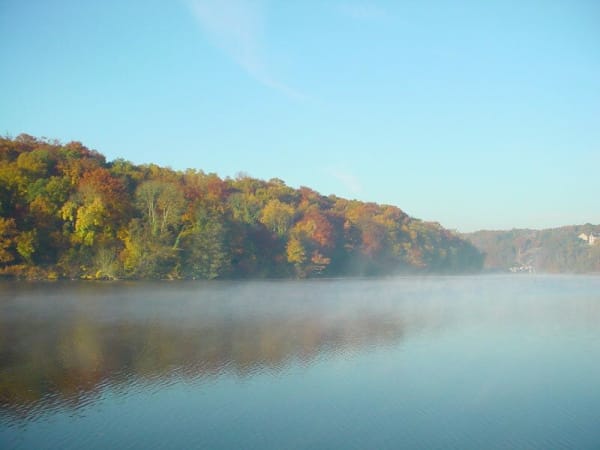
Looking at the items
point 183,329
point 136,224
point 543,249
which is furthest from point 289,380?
point 543,249

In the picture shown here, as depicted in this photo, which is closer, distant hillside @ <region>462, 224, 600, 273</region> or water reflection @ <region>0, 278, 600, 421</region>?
water reflection @ <region>0, 278, 600, 421</region>

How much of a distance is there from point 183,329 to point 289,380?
8135mm

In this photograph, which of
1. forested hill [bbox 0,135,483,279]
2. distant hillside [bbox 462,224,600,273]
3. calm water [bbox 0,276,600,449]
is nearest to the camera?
calm water [bbox 0,276,600,449]

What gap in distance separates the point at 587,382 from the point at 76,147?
49.3 meters

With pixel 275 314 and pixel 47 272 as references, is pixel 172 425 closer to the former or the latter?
pixel 275 314

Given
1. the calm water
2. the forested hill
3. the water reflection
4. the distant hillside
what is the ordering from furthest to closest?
the distant hillside → the forested hill → the water reflection → the calm water

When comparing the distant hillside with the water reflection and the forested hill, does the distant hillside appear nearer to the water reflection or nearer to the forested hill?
the forested hill

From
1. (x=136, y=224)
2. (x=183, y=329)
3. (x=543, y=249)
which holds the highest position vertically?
(x=543, y=249)

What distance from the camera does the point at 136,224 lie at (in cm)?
4725

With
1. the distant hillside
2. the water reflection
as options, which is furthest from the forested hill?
the distant hillside

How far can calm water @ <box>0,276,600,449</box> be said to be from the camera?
9.63m

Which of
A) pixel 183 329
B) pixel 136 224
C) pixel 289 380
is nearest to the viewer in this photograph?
pixel 289 380

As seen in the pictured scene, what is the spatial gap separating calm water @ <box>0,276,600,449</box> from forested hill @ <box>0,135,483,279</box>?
61.5ft

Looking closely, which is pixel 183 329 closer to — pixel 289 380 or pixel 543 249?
pixel 289 380
